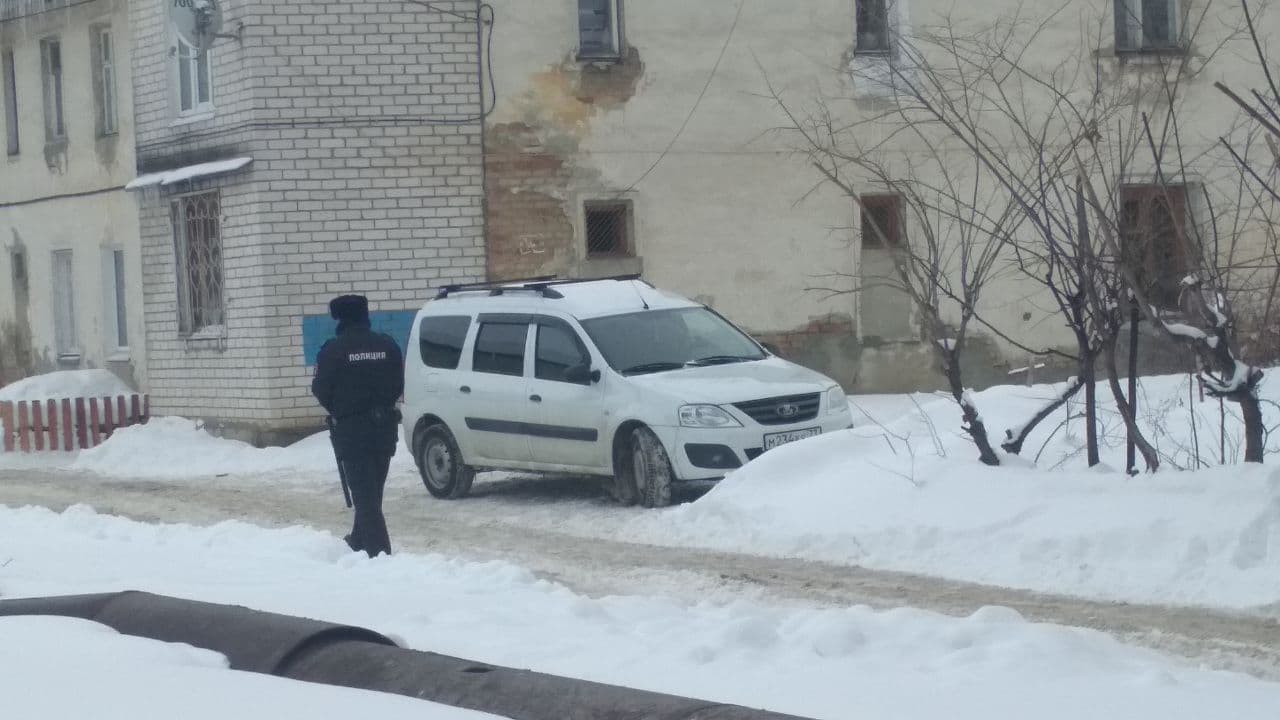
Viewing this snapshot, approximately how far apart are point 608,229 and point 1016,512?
449 inches

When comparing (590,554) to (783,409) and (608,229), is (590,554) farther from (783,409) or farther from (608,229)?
(608,229)

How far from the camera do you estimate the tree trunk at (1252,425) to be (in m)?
9.85

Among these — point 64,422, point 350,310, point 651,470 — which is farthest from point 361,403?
point 64,422

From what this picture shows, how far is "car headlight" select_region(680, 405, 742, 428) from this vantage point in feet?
43.0

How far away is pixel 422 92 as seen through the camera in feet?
67.6

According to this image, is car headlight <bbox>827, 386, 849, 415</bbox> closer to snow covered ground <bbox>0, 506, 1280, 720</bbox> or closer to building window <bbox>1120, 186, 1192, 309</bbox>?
building window <bbox>1120, 186, 1192, 309</bbox>

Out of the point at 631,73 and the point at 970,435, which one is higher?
the point at 631,73

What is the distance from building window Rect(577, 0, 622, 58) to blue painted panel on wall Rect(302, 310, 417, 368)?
401 cm

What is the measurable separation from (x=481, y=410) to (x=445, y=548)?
2970mm

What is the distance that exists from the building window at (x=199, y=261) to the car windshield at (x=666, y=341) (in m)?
8.68

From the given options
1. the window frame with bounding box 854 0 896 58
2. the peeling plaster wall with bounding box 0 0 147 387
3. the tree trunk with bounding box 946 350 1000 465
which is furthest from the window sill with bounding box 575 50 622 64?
the tree trunk with bounding box 946 350 1000 465

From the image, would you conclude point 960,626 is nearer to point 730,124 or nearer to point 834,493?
point 834,493

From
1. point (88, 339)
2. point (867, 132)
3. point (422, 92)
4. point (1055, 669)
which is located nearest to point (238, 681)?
point (1055, 669)

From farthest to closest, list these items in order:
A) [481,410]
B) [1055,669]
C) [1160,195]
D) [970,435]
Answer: [481,410] → [970,435] → [1160,195] → [1055,669]
